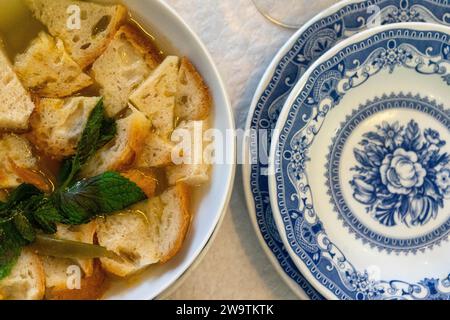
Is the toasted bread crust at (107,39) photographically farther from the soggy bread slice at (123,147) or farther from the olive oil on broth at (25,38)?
the soggy bread slice at (123,147)

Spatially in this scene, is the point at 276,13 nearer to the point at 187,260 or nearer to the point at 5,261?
the point at 187,260

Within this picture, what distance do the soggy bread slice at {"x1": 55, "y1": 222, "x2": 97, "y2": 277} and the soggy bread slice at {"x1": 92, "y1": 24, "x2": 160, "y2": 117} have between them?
22 centimetres

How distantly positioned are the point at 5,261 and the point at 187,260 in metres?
0.32

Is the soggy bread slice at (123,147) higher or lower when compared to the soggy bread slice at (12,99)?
lower

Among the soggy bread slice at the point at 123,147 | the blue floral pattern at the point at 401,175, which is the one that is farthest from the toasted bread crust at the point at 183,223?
the blue floral pattern at the point at 401,175

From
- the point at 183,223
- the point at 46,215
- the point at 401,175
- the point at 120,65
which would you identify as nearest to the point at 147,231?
the point at 183,223

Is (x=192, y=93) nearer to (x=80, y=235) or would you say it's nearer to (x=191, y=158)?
(x=191, y=158)

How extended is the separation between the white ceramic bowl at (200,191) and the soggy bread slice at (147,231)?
23mm

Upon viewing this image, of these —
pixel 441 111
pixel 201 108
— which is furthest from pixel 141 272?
pixel 441 111

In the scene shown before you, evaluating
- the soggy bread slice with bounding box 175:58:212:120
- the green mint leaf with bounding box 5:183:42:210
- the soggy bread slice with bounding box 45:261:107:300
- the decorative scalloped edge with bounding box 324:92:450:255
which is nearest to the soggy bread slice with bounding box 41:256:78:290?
the soggy bread slice with bounding box 45:261:107:300

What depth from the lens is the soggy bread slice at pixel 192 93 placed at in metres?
1.08

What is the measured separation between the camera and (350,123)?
1219 mm

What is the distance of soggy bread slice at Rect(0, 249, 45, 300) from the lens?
1.02m

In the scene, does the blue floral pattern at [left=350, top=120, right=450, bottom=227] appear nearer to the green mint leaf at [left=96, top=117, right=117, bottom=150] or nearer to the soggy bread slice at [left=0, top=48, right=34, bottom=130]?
the green mint leaf at [left=96, top=117, right=117, bottom=150]
